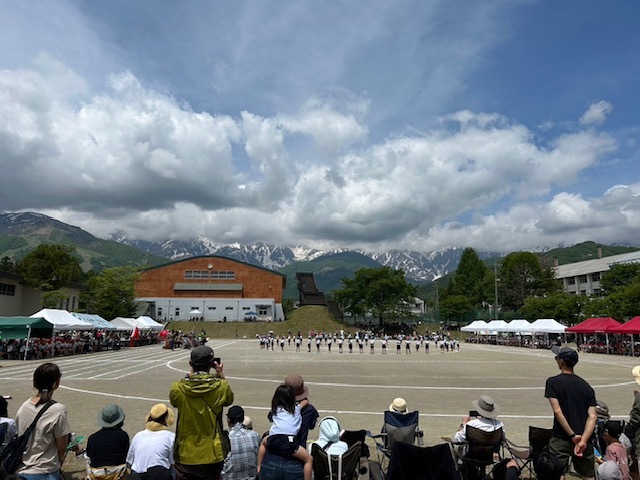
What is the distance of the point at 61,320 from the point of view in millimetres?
29438

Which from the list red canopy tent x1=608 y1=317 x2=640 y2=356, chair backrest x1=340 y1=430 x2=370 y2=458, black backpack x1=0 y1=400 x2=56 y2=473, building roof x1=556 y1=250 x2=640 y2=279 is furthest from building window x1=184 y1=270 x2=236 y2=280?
black backpack x1=0 y1=400 x2=56 y2=473

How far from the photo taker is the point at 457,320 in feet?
273

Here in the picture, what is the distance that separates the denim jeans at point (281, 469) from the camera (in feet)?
12.8

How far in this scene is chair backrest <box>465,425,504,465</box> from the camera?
5742mm

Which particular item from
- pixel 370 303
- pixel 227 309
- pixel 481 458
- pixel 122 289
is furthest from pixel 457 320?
pixel 481 458

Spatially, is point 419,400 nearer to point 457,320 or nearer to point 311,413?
point 311,413

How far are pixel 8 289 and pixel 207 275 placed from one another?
35241 millimetres

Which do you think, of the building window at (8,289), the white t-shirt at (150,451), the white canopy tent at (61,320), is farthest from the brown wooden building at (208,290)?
the white t-shirt at (150,451)

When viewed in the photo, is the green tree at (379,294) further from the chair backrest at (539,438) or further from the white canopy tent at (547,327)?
the chair backrest at (539,438)

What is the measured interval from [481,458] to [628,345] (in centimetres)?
4167

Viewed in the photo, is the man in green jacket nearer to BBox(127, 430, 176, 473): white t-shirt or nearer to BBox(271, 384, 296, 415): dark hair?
BBox(271, 384, 296, 415): dark hair

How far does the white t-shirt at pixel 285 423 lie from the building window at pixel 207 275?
81121 mm

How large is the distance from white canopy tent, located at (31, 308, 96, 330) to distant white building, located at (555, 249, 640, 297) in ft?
280

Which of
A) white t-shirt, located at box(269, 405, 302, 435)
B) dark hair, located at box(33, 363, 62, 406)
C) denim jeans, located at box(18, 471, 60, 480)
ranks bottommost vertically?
denim jeans, located at box(18, 471, 60, 480)
